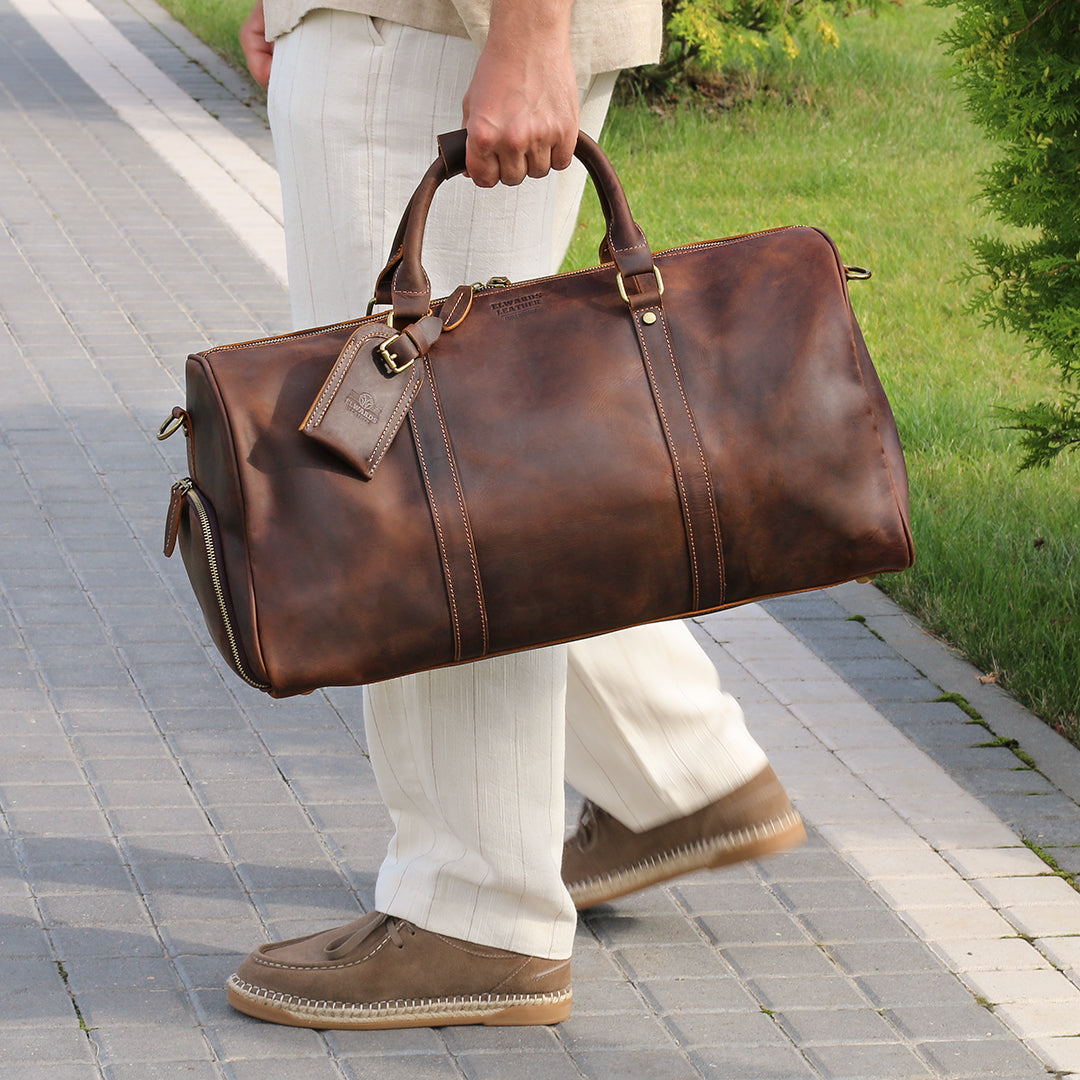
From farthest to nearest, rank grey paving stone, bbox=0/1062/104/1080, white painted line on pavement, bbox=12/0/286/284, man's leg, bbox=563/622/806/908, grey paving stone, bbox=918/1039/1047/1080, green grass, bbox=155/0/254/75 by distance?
1. green grass, bbox=155/0/254/75
2. white painted line on pavement, bbox=12/0/286/284
3. man's leg, bbox=563/622/806/908
4. grey paving stone, bbox=918/1039/1047/1080
5. grey paving stone, bbox=0/1062/104/1080

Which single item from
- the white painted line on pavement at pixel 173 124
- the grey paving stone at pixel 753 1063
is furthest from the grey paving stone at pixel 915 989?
the white painted line on pavement at pixel 173 124

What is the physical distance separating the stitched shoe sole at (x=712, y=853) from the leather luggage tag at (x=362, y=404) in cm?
98

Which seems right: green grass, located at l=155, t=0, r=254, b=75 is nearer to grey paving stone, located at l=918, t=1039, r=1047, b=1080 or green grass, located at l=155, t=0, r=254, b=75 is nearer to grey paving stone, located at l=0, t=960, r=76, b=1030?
grey paving stone, located at l=0, t=960, r=76, b=1030

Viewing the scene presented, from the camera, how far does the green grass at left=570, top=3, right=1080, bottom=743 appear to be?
4.17 metres

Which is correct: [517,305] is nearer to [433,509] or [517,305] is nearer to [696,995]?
[433,509]

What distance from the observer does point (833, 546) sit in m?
2.15

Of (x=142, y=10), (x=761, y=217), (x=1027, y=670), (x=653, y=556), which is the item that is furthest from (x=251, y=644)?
(x=142, y=10)

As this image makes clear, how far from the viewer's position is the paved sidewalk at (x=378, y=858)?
2488 mm

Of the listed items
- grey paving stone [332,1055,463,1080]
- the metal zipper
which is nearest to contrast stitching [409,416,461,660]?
the metal zipper

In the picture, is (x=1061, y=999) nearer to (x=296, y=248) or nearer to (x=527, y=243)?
(x=527, y=243)

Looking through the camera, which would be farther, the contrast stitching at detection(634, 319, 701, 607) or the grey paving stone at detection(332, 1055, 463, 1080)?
the grey paving stone at detection(332, 1055, 463, 1080)

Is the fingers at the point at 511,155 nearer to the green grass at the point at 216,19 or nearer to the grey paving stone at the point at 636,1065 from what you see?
the grey paving stone at the point at 636,1065

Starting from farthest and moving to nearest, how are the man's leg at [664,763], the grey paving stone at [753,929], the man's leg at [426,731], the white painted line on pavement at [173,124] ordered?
the white painted line on pavement at [173,124] → the grey paving stone at [753,929] → the man's leg at [664,763] → the man's leg at [426,731]

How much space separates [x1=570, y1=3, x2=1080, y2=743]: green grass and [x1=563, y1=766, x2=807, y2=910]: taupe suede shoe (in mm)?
1242
